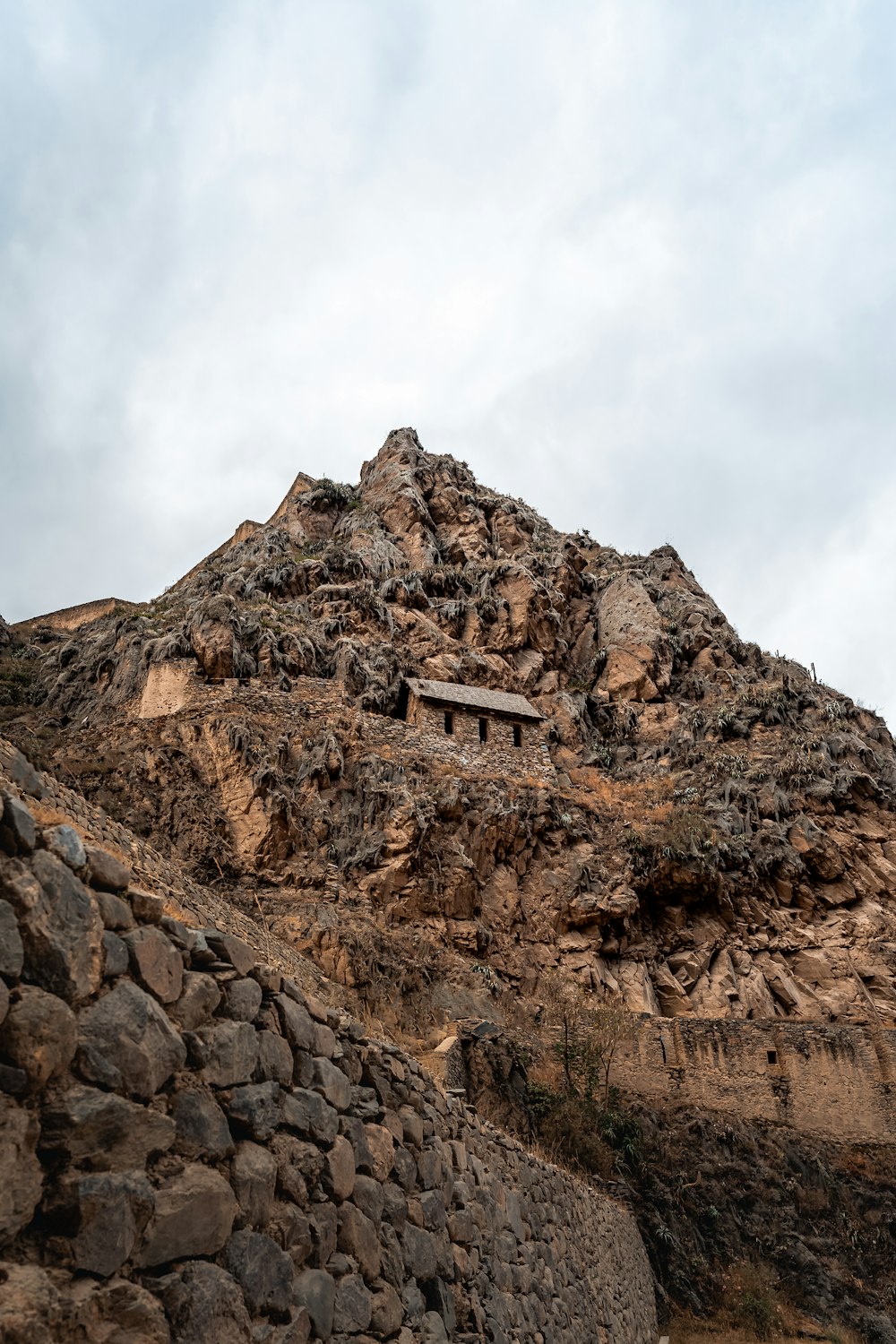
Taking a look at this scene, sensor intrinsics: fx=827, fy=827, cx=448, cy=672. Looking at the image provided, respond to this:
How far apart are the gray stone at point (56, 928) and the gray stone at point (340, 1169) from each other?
2124 millimetres

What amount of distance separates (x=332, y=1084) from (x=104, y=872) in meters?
2.26

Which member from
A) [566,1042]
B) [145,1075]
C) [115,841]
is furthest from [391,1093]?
Answer: [566,1042]

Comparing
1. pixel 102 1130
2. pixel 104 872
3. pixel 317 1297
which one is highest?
pixel 104 872

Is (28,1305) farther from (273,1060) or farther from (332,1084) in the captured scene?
(332,1084)

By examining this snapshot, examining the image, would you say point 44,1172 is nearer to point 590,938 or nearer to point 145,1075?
point 145,1075

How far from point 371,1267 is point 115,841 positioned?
24.7ft

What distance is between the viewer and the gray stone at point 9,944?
3.17m

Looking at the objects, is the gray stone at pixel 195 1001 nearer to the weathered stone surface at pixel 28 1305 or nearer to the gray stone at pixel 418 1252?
the weathered stone surface at pixel 28 1305

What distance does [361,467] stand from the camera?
157ft

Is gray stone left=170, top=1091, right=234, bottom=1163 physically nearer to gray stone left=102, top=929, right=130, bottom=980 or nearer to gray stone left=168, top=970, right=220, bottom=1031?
gray stone left=168, top=970, right=220, bottom=1031

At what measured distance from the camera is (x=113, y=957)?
12.1 ft

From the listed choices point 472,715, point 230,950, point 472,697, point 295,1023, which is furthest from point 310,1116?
point 472,697

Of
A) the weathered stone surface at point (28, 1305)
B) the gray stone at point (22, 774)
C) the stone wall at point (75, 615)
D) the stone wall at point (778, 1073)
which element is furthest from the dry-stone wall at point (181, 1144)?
the stone wall at point (75, 615)

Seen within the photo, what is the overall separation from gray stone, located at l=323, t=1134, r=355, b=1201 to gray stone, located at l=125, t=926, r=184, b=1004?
1625mm
